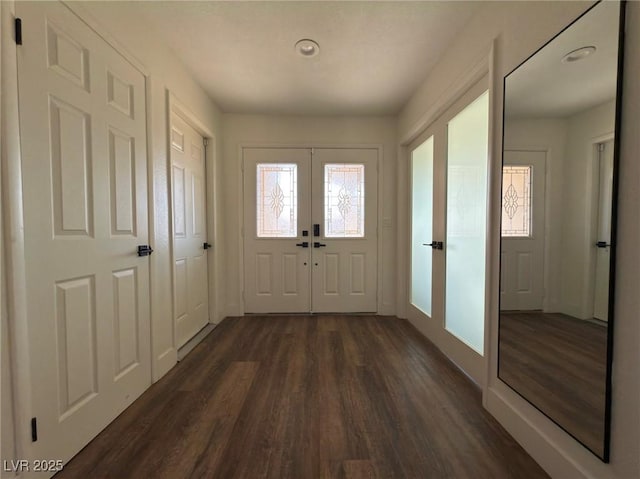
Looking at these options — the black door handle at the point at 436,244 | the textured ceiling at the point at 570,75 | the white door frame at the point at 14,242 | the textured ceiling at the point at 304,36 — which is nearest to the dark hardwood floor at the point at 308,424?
the white door frame at the point at 14,242

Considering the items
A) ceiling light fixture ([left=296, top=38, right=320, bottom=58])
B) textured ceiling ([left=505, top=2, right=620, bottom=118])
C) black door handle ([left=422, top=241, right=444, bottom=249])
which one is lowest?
black door handle ([left=422, top=241, right=444, bottom=249])

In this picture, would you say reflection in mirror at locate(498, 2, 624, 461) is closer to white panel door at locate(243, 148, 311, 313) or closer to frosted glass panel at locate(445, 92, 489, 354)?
frosted glass panel at locate(445, 92, 489, 354)

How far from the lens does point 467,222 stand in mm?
2053

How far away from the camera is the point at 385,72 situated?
2391 mm

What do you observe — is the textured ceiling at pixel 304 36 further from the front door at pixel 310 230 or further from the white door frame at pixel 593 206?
the white door frame at pixel 593 206

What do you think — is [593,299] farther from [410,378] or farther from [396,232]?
[396,232]

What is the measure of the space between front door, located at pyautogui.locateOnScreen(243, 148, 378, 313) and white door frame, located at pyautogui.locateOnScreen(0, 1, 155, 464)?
230 centimetres

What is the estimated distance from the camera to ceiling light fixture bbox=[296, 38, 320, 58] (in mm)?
1979

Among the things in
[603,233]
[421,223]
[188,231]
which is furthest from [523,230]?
[188,231]

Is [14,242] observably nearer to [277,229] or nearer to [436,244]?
[277,229]

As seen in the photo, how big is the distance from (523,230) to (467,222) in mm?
675

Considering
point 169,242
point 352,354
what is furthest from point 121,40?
point 352,354

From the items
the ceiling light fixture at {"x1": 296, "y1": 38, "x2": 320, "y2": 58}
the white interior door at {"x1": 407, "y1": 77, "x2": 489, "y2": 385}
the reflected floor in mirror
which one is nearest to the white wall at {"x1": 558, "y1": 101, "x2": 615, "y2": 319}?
the reflected floor in mirror

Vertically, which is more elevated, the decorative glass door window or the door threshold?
the decorative glass door window
